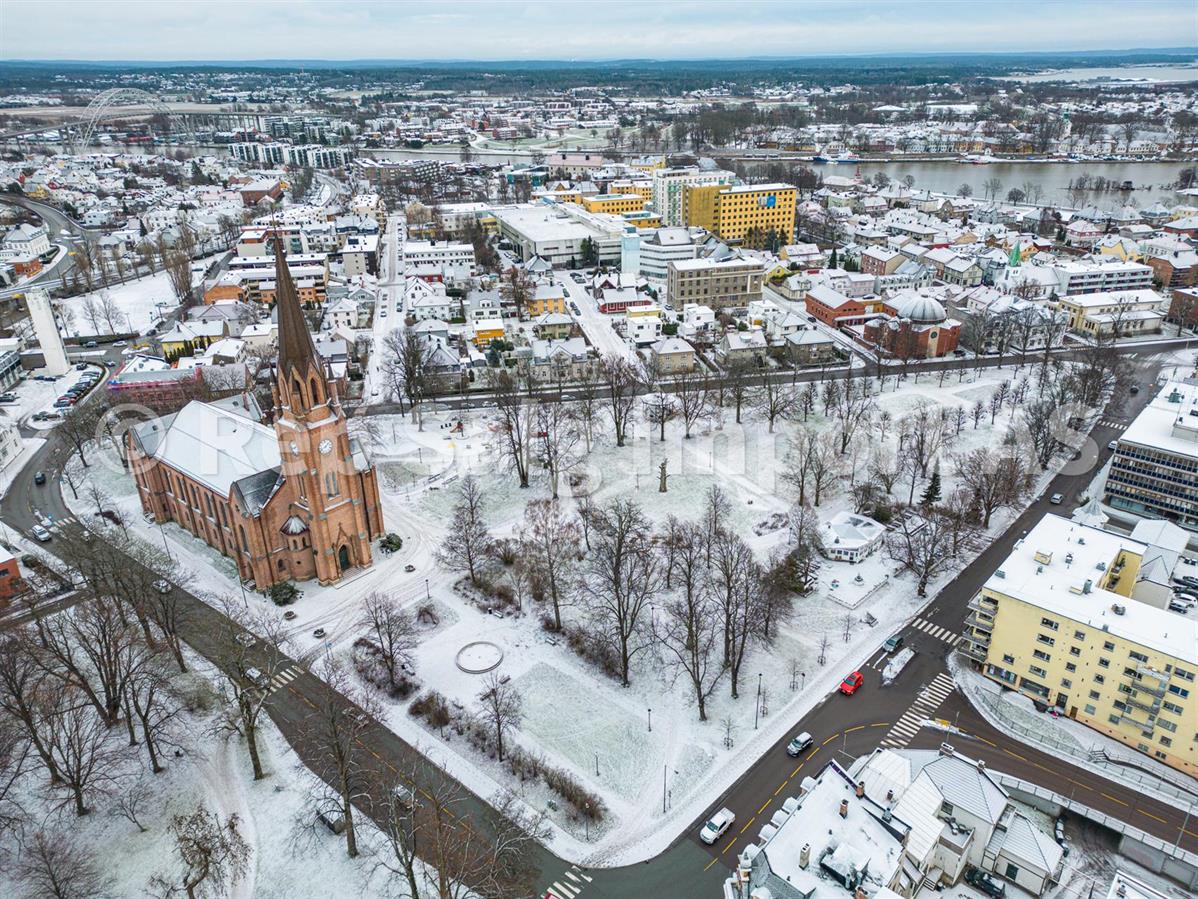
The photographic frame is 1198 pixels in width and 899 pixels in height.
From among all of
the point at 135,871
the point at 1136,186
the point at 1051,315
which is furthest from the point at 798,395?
the point at 1136,186

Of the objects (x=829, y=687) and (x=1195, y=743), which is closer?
(x=1195, y=743)

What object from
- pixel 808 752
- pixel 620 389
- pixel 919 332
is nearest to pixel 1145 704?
pixel 808 752

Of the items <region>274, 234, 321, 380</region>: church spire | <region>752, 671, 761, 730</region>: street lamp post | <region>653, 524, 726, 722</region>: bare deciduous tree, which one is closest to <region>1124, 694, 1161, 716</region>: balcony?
<region>752, 671, 761, 730</region>: street lamp post

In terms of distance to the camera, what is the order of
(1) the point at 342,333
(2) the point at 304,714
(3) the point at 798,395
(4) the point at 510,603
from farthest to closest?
(1) the point at 342,333 → (3) the point at 798,395 → (4) the point at 510,603 → (2) the point at 304,714

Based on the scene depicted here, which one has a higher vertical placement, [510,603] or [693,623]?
[693,623]

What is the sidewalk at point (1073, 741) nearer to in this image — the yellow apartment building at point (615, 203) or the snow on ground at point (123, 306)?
the snow on ground at point (123, 306)

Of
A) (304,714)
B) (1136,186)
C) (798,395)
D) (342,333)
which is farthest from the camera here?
(1136,186)

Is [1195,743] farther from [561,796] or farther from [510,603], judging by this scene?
[510,603]
